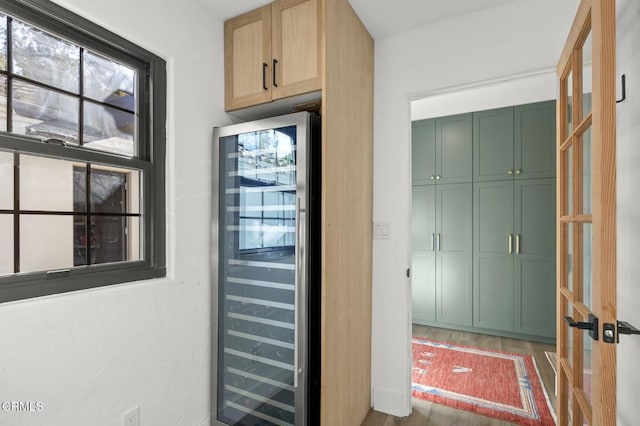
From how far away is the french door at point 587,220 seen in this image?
926 millimetres

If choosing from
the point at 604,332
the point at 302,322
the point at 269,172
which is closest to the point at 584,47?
the point at 604,332

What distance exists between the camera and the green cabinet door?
12.2 feet

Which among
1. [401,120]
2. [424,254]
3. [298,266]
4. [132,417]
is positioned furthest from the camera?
[424,254]

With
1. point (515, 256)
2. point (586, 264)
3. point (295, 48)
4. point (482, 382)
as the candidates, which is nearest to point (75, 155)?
point (295, 48)

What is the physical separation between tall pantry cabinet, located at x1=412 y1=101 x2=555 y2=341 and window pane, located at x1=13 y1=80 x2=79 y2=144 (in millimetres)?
3389

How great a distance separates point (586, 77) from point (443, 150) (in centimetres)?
247

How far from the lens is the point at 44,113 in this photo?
127 cm

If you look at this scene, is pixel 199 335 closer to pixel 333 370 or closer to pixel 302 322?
pixel 302 322

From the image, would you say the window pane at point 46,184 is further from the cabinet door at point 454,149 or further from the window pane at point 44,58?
the cabinet door at point 454,149

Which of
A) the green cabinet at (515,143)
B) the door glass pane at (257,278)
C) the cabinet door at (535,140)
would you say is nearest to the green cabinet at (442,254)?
the green cabinet at (515,143)

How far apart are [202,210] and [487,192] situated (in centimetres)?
301

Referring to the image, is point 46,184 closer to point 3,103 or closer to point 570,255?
point 3,103

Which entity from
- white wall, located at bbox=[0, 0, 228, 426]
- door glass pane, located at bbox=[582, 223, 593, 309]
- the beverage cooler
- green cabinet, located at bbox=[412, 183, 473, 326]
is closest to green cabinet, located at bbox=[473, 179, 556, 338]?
green cabinet, located at bbox=[412, 183, 473, 326]

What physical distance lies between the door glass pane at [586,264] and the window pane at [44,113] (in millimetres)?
2166
